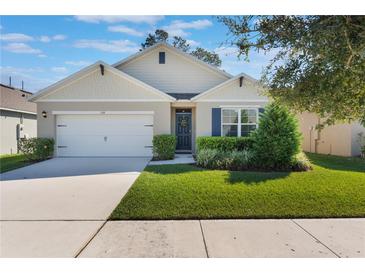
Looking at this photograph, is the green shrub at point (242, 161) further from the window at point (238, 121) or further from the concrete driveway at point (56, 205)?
the concrete driveway at point (56, 205)

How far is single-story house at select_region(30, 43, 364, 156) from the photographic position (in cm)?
1207

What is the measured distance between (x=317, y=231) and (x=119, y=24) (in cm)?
610

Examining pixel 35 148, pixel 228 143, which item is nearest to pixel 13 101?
pixel 35 148

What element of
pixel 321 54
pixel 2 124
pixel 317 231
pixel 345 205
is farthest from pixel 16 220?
pixel 2 124

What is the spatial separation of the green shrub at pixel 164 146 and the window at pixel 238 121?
111 inches

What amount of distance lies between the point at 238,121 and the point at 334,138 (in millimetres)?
5786

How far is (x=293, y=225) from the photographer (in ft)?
13.9

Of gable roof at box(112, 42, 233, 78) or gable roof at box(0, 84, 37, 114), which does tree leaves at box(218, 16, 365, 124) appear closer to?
gable roof at box(112, 42, 233, 78)

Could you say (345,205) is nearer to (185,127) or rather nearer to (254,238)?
(254,238)

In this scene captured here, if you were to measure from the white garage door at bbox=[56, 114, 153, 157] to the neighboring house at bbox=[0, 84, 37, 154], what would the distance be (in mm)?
4631

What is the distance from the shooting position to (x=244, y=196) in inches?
217

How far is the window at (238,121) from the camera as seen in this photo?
40.4 feet

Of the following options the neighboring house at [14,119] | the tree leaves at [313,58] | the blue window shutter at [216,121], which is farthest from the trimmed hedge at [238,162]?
the neighboring house at [14,119]

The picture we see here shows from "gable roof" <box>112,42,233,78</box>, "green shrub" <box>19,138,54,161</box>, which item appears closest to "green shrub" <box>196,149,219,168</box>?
"gable roof" <box>112,42,233,78</box>
